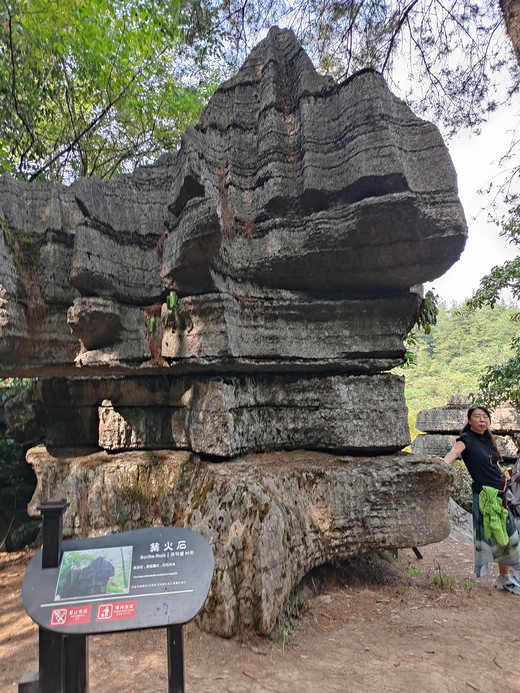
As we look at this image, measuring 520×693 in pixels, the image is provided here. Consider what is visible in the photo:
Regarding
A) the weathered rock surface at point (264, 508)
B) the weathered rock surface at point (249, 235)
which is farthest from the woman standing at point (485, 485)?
the weathered rock surface at point (249, 235)

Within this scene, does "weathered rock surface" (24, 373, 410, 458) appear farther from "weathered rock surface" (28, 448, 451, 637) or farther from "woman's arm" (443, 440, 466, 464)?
"woman's arm" (443, 440, 466, 464)

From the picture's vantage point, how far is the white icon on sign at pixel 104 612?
2129 mm

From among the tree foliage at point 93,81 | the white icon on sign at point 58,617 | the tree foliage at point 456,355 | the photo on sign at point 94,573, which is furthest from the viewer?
the tree foliage at point 456,355

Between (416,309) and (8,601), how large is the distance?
5747 millimetres

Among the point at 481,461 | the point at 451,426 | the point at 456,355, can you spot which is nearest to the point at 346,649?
the point at 481,461

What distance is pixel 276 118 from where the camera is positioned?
5.16 meters

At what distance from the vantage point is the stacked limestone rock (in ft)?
40.3

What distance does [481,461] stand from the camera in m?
4.71

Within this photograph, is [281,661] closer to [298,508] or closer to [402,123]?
[298,508]

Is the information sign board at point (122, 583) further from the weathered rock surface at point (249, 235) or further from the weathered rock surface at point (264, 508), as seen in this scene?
the weathered rock surface at point (249, 235)

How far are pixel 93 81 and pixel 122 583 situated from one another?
418 inches

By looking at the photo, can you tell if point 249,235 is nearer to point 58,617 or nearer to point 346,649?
point 58,617

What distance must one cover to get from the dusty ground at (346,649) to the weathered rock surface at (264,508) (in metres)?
0.31

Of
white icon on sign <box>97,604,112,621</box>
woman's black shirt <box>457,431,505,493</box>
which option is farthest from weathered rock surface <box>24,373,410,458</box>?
white icon on sign <box>97,604,112,621</box>
